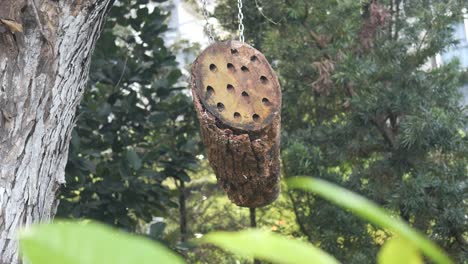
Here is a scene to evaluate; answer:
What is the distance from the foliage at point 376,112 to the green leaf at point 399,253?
9.03ft

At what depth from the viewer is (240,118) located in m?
1.90

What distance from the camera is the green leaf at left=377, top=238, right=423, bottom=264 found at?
292mm

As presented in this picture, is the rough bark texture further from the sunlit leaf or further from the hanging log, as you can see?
the hanging log

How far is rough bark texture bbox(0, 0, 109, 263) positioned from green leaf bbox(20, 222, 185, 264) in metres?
1.38

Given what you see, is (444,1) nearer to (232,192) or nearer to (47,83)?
(232,192)

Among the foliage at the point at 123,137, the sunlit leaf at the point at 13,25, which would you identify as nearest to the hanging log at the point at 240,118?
the sunlit leaf at the point at 13,25

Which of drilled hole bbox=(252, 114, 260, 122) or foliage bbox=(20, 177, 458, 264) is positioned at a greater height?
drilled hole bbox=(252, 114, 260, 122)

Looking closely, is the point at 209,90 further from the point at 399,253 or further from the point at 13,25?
the point at 399,253

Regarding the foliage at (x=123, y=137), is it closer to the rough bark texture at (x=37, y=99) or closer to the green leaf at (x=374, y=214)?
the rough bark texture at (x=37, y=99)

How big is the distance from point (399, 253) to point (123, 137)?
121 inches

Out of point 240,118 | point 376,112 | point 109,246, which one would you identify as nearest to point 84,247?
point 109,246

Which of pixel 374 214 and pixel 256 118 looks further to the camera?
pixel 256 118

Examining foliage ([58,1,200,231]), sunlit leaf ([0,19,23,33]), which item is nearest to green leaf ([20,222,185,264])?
sunlit leaf ([0,19,23,33])

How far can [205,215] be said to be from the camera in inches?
170
